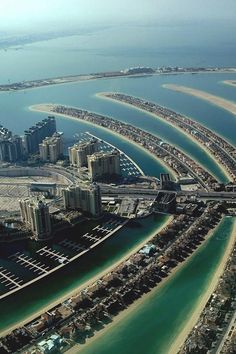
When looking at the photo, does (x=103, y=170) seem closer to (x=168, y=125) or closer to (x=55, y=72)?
(x=168, y=125)

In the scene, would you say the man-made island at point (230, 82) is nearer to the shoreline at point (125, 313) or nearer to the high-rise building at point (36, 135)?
the high-rise building at point (36, 135)

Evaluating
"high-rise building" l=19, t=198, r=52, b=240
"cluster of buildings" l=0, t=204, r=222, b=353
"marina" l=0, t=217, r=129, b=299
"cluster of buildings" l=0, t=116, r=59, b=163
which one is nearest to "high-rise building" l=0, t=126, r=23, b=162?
"cluster of buildings" l=0, t=116, r=59, b=163

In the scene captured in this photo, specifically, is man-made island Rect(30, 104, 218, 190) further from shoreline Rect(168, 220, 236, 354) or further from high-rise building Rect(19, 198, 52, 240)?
high-rise building Rect(19, 198, 52, 240)

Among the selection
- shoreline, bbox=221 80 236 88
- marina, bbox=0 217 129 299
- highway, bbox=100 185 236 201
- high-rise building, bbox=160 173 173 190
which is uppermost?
shoreline, bbox=221 80 236 88

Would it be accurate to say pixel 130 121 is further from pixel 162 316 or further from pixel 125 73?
pixel 162 316

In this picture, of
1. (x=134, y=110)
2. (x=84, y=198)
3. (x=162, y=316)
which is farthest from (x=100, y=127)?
(x=162, y=316)
